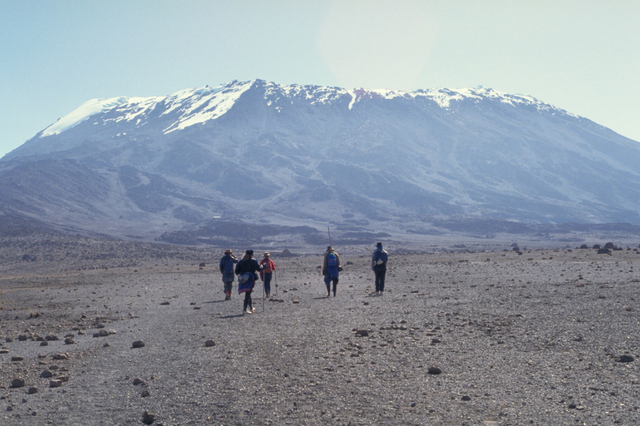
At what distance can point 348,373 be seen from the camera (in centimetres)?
761

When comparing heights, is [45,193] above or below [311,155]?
below

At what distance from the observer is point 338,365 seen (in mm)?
→ 8070

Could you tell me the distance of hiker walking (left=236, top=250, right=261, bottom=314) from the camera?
14.5m

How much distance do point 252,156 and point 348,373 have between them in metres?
185

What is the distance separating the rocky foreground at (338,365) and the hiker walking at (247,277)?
18.2 inches

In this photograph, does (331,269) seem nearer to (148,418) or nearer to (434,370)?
(434,370)

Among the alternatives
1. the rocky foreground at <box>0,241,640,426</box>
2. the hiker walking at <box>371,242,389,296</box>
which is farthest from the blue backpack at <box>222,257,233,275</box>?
the hiker walking at <box>371,242,389,296</box>

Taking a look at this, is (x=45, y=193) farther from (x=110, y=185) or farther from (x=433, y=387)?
(x=433, y=387)

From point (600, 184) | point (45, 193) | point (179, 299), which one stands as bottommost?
point (179, 299)

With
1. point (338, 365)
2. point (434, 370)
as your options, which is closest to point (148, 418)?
point (338, 365)

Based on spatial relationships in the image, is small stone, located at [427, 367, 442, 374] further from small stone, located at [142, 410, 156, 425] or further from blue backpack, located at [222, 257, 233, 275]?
blue backpack, located at [222, 257, 233, 275]

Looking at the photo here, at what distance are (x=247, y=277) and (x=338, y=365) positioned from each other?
6753 mm

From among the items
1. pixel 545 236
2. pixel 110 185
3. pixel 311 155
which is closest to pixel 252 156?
pixel 311 155

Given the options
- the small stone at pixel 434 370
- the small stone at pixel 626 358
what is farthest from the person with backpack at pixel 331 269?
the small stone at pixel 626 358
